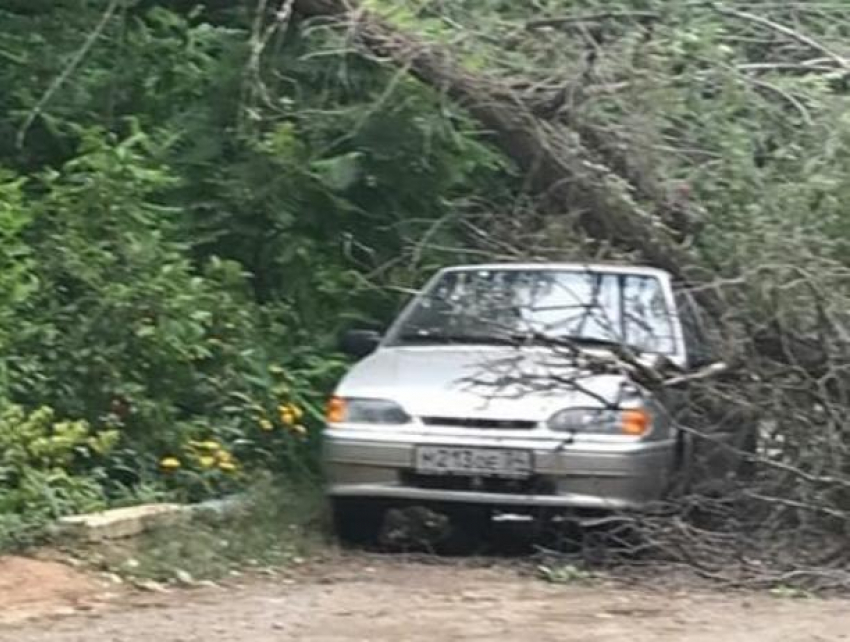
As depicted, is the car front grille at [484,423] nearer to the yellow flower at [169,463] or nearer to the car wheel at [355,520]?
the car wheel at [355,520]

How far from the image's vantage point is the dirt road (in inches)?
313

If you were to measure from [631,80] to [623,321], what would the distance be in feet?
5.09

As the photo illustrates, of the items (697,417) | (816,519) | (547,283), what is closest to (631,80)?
(547,283)

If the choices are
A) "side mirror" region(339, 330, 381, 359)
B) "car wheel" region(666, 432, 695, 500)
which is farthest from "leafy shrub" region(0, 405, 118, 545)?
"car wheel" region(666, 432, 695, 500)

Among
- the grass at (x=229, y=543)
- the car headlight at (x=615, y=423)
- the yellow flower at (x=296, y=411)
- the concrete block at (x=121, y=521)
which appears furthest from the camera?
the yellow flower at (x=296, y=411)

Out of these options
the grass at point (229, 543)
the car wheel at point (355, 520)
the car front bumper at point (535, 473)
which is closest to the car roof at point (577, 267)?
the car front bumper at point (535, 473)

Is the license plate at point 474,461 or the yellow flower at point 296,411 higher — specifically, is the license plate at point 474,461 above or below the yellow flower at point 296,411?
above

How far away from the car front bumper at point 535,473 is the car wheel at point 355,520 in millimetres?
181

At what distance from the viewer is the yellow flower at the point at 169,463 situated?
416 inches

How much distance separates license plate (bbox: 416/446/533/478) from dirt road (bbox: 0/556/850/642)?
20.5 inches

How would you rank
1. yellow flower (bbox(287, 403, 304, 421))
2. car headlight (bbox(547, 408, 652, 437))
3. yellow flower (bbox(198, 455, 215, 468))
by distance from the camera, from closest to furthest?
car headlight (bbox(547, 408, 652, 437)), yellow flower (bbox(198, 455, 215, 468)), yellow flower (bbox(287, 403, 304, 421))

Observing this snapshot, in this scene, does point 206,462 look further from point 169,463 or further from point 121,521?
point 121,521

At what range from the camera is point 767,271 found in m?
9.98

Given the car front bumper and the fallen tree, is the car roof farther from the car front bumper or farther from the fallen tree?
the car front bumper
